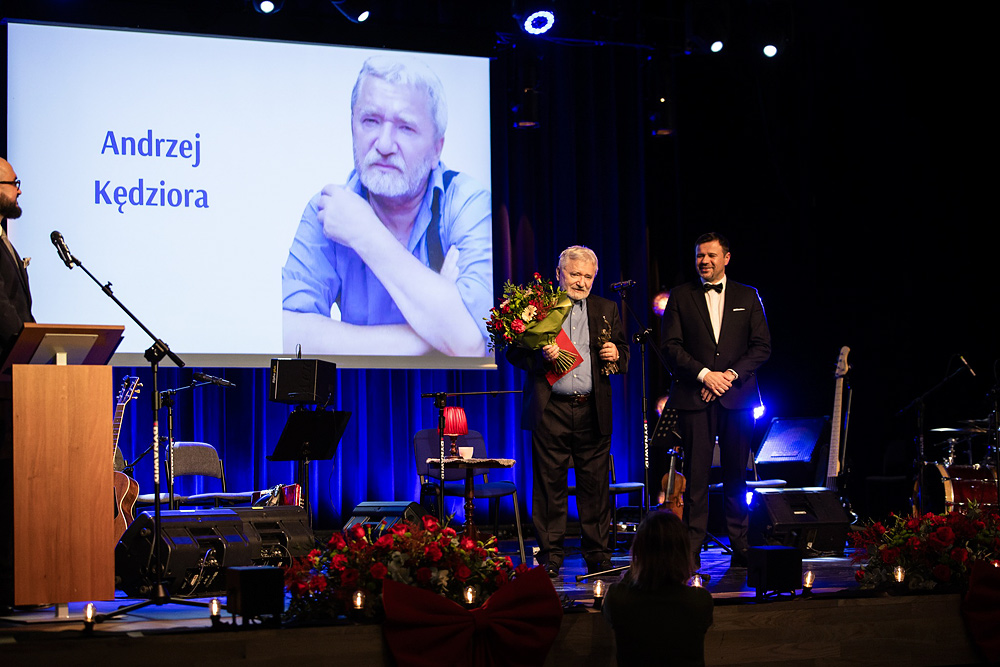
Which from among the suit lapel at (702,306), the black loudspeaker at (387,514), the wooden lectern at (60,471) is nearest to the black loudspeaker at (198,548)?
the wooden lectern at (60,471)

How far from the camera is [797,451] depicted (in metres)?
7.19

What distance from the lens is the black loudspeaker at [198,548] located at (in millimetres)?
4695

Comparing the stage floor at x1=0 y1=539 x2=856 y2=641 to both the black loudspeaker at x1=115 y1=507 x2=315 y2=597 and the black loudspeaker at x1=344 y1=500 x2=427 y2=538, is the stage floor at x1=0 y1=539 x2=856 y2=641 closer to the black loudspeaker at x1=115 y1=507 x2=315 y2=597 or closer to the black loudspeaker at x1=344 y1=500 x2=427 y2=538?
the black loudspeaker at x1=115 y1=507 x2=315 y2=597

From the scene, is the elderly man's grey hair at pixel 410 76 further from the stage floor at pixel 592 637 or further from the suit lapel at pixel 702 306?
the stage floor at pixel 592 637

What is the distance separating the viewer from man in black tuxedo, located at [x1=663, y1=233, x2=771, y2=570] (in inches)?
206

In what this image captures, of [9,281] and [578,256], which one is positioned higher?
[578,256]

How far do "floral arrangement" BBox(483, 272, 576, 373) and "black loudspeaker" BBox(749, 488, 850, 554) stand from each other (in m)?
1.76

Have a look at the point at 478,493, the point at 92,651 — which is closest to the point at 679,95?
the point at 478,493

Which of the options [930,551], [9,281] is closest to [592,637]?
[930,551]

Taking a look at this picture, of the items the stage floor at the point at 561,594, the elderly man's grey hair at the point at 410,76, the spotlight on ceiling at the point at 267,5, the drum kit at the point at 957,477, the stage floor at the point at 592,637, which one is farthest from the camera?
the elderly man's grey hair at the point at 410,76

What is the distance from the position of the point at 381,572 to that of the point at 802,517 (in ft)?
11.2

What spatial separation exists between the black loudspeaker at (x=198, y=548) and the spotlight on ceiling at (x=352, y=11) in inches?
150

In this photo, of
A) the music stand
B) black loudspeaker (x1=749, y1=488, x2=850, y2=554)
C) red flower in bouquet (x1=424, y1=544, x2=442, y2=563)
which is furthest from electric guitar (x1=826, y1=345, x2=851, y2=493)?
red flower in bouquet (x1=424, y1=544, x2=442, y2=563)

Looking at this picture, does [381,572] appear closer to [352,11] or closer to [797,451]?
[797,451]
